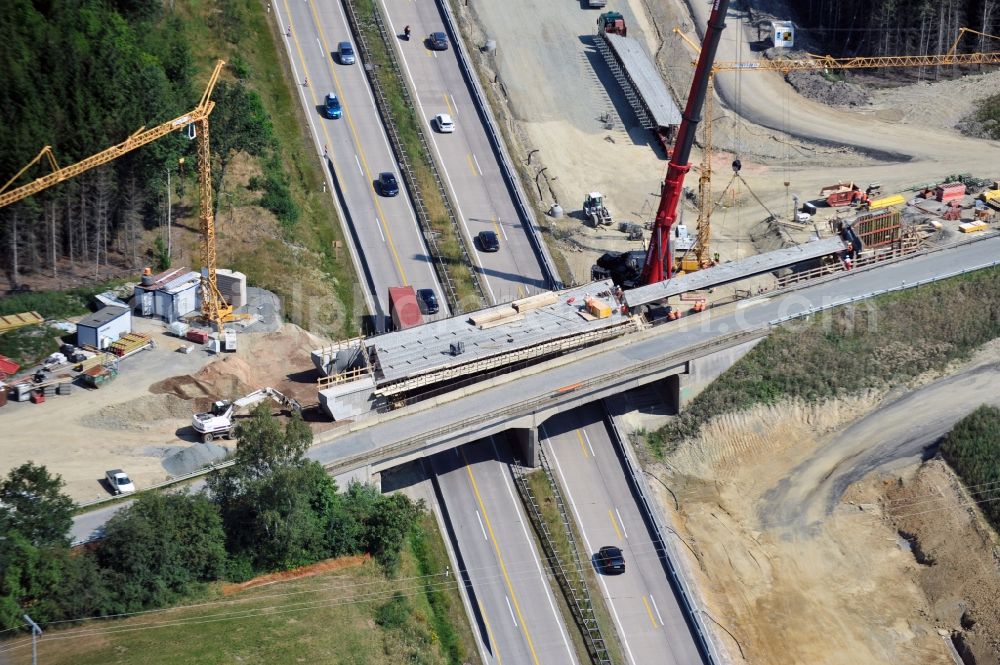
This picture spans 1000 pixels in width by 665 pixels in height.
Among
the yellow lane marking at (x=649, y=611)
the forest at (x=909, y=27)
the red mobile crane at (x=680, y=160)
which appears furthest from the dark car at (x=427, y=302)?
the forest at (x=909, y=27)

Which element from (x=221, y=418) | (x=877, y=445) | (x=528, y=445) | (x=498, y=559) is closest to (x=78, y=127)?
(x=221, y=418)

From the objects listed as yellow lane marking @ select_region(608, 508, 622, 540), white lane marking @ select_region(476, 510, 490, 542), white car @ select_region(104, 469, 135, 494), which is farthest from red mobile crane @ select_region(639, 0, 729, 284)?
white car @ select_region(104, 469, 135, 494)

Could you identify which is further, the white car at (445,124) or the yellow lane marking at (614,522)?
the white car at (445,124)

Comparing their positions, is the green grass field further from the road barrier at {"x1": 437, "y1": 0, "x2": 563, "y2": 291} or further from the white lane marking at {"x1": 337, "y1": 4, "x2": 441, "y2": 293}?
the road barrier at {"x1": 437, "y1": 0, "x2": 563, "y2": 291}

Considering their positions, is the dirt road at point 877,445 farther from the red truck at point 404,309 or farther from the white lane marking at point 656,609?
the red truck at point 404,309

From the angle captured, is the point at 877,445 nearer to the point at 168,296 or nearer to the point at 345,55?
the point at 168,296

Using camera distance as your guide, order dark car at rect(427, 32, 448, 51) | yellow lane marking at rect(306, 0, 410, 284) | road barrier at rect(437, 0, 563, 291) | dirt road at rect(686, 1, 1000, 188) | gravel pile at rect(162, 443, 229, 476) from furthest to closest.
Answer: dark car at rect(427, 32, 448, 51)
dirt road at rect(686, 1, 1000, 188)
road barrier at rect(437, 0, 563, 291)
yellow lane marking at rect(306, 0, 410, 284)
gravel pile at rect(162, 443, 229, 476)

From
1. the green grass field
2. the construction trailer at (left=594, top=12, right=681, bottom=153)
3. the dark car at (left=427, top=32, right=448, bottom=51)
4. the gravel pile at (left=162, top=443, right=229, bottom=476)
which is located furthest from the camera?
the dark car at (left=427, top=32, right=448, bottom=51)
